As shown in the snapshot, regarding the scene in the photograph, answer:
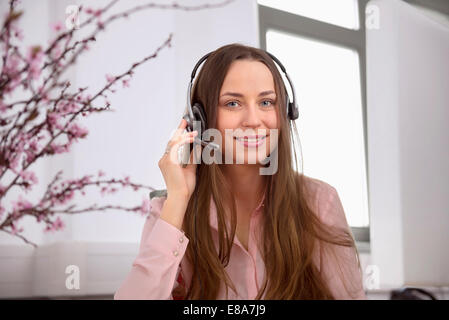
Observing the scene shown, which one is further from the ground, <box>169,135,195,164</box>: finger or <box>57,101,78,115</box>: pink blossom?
<box>57,101,78,115</box>: pink blossom

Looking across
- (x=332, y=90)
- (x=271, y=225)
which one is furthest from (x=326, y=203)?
(x=332, y=90)

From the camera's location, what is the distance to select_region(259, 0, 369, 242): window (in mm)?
1708

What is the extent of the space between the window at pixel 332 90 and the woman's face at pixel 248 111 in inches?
32.0

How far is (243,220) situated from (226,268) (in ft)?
0.39

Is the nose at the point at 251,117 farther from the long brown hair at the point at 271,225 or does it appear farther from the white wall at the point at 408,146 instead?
Result: the white wall at the point at 408,146

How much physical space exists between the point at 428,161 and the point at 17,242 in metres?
1.24

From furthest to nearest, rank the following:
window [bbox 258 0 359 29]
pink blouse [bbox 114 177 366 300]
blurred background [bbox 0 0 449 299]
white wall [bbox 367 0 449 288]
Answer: window [bbox 258 0 359 29] < white wall [bbox 367 0 449 288] < blurred background [bbox 0 0 449 299] < pink blouse [bbox 114 177 366 300]

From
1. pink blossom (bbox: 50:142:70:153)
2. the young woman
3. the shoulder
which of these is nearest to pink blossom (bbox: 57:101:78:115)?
pink blossom (bbox: 50:142:70:153)

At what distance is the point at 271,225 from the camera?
2.69ft

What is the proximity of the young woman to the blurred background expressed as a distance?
48 cm

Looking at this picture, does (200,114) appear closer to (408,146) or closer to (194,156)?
(194,156)

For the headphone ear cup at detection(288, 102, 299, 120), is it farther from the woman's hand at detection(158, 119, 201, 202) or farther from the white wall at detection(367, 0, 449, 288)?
the white wall at detection(367, 0, 449, 288)

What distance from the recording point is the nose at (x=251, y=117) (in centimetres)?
83
